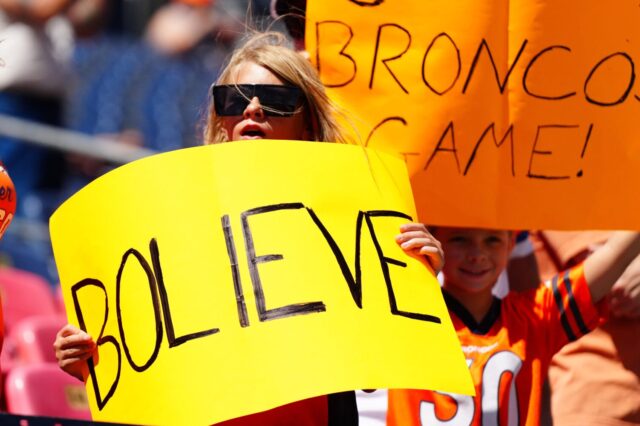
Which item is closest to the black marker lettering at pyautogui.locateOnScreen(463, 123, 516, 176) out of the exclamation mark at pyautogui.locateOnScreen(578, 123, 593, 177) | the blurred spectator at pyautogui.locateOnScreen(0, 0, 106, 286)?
the exclamation mark at pyautogui.locateOnScreen(578, 123, 593, 177)

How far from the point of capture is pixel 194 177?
2611 millimetres

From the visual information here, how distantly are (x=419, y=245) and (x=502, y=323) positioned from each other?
2.06ft

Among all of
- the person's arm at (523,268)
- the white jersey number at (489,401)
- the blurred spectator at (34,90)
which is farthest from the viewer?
the blurred spectator at (34,90)

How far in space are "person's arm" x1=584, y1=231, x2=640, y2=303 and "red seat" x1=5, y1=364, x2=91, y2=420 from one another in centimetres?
172

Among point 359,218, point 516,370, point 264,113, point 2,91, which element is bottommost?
point 516,370

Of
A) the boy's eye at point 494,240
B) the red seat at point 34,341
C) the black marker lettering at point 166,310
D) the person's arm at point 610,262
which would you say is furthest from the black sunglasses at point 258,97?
the red seat at point 34,341

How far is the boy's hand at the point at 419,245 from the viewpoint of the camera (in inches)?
106

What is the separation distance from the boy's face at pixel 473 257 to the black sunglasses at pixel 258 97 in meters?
0.63

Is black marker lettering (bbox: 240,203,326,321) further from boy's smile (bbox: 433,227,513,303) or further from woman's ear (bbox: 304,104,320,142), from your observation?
boy's smile (bbox: 433,227,513,303)

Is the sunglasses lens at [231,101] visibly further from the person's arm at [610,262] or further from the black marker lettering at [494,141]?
the person's arm at [610,262]

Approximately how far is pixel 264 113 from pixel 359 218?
13.8 inches

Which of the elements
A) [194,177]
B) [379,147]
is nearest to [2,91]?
[379,147]

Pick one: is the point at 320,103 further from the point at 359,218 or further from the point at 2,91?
the point at 2,91

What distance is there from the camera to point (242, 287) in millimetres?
2523
